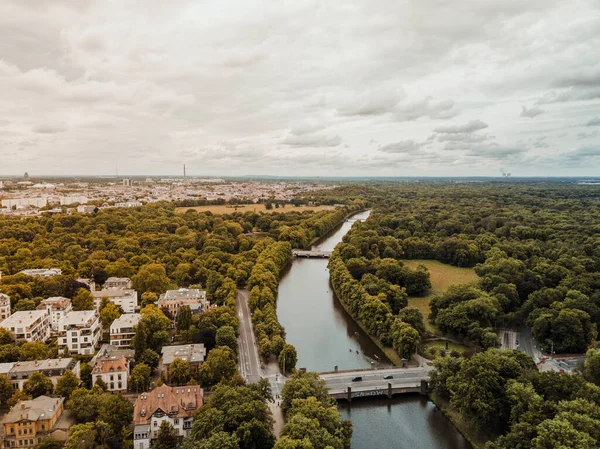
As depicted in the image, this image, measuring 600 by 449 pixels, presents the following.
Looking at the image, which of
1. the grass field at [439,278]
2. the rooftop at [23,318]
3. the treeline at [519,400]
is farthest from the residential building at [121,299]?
the grass field at [439,278]

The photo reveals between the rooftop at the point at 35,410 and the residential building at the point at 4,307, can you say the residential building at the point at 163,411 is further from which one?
the residential building at the point at 4,307

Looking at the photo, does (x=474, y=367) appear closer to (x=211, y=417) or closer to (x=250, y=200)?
(x=211, y=417)

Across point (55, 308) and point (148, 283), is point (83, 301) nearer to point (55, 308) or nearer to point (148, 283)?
point (55, 308)

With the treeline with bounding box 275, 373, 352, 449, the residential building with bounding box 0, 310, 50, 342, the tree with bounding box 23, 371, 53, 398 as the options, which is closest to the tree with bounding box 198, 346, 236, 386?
the treeline with bounding box 275, 373, 352, 449

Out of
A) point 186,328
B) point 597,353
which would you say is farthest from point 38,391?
point 597,353

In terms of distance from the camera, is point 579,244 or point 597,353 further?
A: point 579,244
